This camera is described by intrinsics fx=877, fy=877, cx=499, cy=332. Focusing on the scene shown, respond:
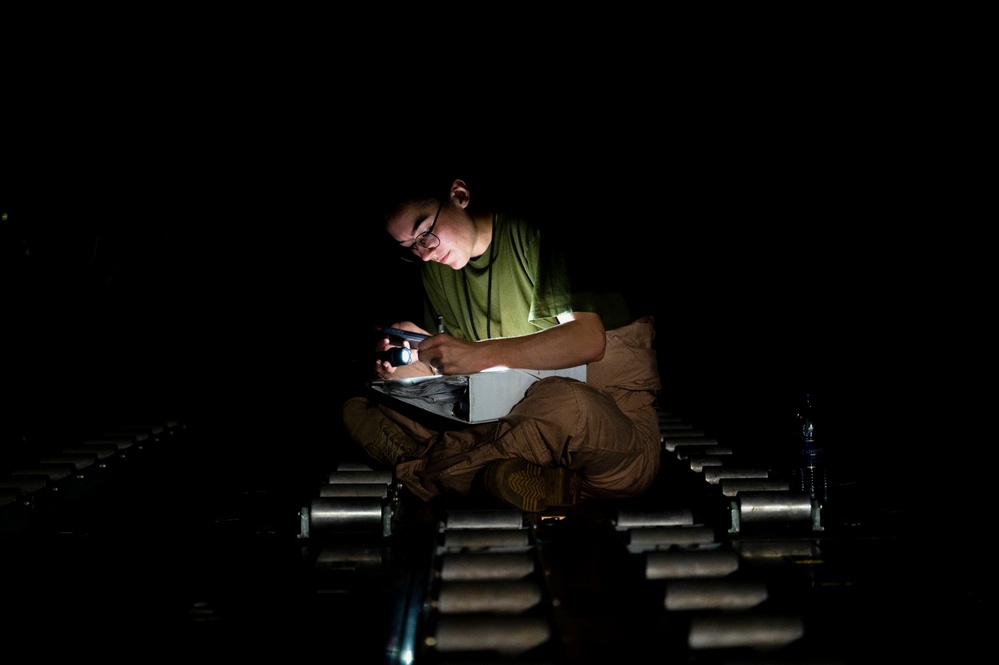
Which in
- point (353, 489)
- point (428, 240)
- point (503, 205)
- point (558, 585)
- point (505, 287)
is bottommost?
point (558, 585)

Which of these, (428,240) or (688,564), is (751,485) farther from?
(428,240)

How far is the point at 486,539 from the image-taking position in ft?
6.23

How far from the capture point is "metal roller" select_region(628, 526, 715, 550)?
6.20ft

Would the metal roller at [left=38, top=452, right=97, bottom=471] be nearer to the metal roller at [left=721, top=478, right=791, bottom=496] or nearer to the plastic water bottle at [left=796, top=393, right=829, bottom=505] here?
the metal roller at [left=721, top=478, right=791, bottom=496]

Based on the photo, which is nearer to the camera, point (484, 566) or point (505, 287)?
point (484, 566)

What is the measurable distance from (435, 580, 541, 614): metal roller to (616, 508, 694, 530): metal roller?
1.81ft

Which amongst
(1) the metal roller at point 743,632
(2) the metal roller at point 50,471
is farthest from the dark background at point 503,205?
(1) the metal roller at point 743,632

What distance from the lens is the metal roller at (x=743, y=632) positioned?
4.38ft

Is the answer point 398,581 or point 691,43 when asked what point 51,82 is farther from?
point 398,581

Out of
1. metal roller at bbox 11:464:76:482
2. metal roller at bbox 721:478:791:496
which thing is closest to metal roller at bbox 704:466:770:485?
metal roller at bbox 721:478:791:496

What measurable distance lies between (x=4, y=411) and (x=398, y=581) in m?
3.59

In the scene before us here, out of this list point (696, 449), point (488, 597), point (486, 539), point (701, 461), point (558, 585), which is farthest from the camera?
point (696, 449)

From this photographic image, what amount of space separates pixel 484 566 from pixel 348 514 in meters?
0.60

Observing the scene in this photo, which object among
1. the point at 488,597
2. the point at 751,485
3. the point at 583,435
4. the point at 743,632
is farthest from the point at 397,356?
the point at 743,632
